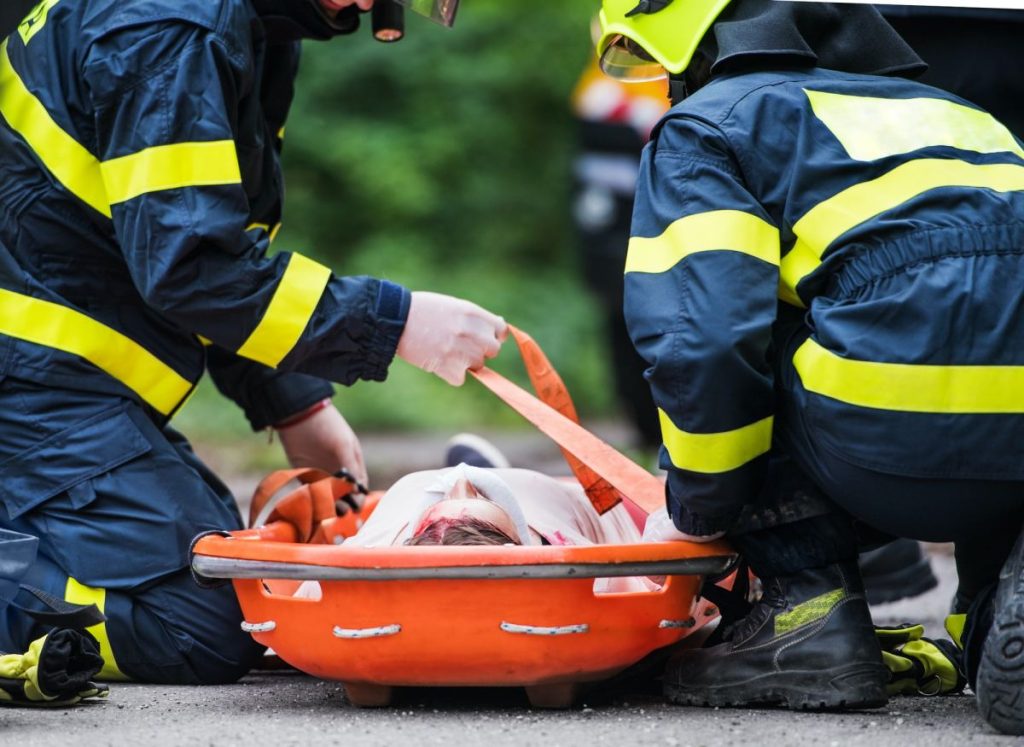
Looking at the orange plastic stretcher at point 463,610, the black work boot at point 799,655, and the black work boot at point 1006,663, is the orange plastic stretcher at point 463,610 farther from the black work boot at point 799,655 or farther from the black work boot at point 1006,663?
the black work boot at point 1006,663

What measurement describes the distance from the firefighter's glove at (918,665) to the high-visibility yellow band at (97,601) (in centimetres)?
163

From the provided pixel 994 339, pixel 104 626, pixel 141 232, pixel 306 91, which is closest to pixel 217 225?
pixel 141 232

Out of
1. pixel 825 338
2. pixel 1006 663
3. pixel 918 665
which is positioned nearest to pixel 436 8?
pixel 825 338

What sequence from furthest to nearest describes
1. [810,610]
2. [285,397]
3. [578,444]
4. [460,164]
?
1. [460,164]
2. [285,397]
3. [578,444]
4. [810,610]

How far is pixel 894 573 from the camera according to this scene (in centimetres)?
412

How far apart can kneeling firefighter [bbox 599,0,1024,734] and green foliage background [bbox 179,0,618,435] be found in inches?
346

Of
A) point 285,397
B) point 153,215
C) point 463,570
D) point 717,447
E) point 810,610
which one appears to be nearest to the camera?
point 463,570

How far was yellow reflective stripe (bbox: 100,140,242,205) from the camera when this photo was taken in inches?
121

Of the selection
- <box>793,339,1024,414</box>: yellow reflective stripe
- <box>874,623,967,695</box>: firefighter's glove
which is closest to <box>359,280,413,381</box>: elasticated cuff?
<box>793,339,1024,414</box>: yellow reflective stripe

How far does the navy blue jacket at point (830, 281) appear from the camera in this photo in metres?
2.55

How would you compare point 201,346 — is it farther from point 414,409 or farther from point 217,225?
point 414,409

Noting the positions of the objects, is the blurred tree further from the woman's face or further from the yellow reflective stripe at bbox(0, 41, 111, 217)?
the woman's face

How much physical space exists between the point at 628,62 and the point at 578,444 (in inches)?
35.9

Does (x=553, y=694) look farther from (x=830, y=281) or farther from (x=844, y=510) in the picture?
(x=830, y=281)
